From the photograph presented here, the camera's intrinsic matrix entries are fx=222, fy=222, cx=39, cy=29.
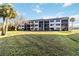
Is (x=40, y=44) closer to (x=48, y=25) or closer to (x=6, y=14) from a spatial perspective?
(x=48, y=25)

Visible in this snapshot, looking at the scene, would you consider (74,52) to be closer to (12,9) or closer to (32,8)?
(32,8)

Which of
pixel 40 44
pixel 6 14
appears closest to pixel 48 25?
pixel 40 44

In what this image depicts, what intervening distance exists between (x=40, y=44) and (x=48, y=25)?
261 millimetres

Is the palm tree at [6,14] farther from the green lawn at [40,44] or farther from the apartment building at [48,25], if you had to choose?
the apartment building at [48,25]

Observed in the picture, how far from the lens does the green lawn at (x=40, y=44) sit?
2758mm

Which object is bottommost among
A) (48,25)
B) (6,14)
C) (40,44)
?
(40,44)

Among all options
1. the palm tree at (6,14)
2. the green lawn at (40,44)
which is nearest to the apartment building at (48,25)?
the green lawn at (40,44)

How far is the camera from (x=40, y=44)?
110 inches

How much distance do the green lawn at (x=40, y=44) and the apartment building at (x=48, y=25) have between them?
0.08 m

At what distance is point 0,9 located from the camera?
2809mm

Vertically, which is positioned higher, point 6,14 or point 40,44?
point 6,14

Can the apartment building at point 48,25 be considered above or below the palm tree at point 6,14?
below

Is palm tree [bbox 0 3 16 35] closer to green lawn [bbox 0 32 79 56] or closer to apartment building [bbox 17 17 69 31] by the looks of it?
green lawn [bbox 0 32 79 56]

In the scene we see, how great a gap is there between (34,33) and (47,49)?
27 centimetres
